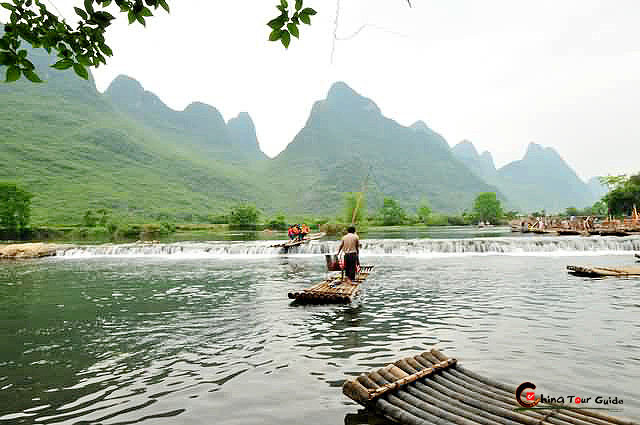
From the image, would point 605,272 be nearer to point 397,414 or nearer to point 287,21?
point 397,414

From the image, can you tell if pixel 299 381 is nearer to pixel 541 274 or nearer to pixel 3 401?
pixel 3 401

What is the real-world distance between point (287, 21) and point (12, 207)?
8258cm

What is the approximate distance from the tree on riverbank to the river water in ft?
181

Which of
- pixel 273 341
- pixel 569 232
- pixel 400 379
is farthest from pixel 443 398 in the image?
pixel 569 232

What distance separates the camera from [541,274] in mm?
23312

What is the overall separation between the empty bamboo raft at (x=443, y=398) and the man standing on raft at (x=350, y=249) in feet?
31.4

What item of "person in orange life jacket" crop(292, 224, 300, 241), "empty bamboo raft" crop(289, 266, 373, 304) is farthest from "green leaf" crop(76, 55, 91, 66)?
"person in orange life jacket" crop(292, 224, 300, 241)

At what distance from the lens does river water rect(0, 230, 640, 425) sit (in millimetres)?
7199

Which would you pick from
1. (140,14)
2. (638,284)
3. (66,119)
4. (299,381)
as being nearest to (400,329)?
(299,381)

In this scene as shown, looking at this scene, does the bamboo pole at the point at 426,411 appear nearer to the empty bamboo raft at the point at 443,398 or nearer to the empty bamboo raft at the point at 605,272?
the empty bamboo raft at the point at 443,398

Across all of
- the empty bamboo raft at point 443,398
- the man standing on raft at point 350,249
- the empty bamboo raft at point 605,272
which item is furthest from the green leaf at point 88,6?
the empty bamboo raft at point 605,272

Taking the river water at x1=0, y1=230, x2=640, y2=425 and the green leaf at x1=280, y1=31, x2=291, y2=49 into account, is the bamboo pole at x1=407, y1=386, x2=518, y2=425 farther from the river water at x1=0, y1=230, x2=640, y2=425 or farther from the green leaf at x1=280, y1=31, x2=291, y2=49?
the green leaf at x1=280, y1=31, x2=291, y2=49

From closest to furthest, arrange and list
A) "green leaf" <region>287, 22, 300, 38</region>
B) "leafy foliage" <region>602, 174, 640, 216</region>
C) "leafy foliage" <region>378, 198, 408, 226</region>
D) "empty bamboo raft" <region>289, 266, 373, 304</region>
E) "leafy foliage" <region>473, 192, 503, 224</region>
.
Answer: "green leaf" <region>287, 22, 300, 38</region> < "empty bamboo raft" <region>289, 266, 373, 304</region> < "leafy foliage" <region>602, 174, 640, 216</region> < "leafy foliage" <region>378, 198, 408, 226</region> < "leafy foliage" <region>473, 192, 503, 224</region>

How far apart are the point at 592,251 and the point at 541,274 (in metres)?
17.8
